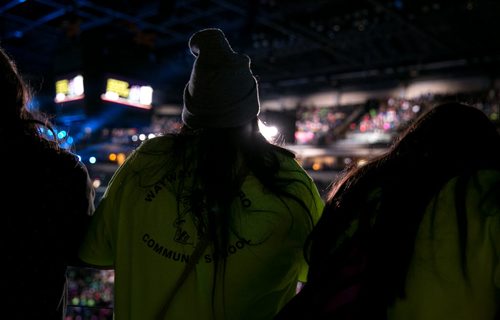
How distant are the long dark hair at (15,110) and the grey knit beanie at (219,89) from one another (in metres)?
0.41

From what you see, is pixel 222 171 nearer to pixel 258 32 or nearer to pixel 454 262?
pixel 454 262

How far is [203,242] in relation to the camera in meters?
1.10

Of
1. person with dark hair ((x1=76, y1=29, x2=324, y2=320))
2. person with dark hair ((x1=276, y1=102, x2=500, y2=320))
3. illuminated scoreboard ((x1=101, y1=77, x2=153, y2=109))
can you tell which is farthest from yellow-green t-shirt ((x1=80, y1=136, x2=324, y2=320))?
illuminated scoreboard ((x1=101, y1=77, x2=153, y2=109))

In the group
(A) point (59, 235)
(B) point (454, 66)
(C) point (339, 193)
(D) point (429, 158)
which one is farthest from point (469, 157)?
(B) point (454, 66)

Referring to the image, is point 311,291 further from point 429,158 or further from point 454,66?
point 454,66

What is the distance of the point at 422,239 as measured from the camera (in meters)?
0.92

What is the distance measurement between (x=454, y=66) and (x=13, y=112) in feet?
44.7

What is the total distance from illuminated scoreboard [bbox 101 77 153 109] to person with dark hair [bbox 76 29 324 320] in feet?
23.3

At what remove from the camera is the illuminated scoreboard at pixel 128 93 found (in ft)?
26.1

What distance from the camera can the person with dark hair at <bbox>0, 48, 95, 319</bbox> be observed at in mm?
1124

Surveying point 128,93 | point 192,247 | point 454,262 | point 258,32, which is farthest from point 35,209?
point 258,32

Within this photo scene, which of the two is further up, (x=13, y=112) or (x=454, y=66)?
(x=454, y=66)

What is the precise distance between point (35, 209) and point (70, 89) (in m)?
7.70

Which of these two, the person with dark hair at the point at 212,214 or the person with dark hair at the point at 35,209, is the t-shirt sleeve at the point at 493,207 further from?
the person with dark hair at the point at 35,209
